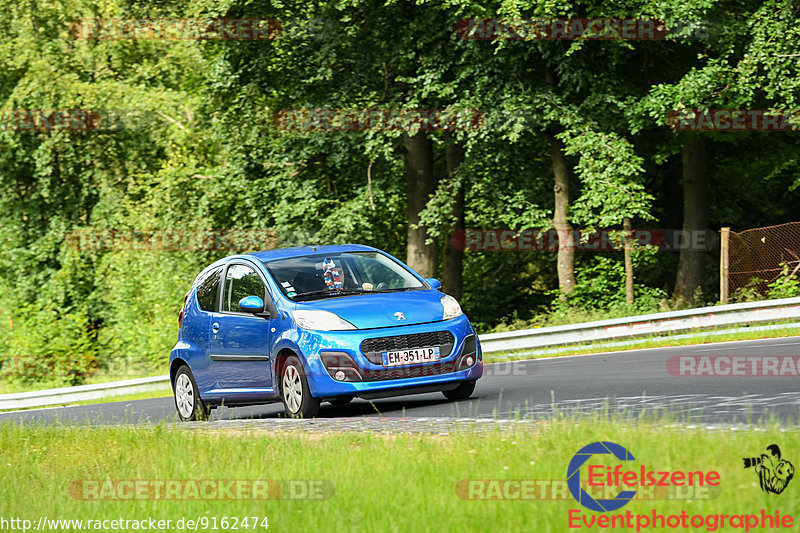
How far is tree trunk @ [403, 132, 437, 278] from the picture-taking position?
95.0ft

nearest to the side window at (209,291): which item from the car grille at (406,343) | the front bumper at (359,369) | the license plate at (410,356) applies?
the front bumper at (359,369)

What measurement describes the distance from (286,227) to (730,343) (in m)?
14.1

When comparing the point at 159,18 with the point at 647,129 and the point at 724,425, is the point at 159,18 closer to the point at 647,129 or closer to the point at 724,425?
the point at 647,129

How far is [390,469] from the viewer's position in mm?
6914

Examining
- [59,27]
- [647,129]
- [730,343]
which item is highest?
[59,27]

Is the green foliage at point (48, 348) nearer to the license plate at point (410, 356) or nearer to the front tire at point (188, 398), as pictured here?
the front tire at point (188, 398)

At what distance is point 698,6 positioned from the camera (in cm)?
2300

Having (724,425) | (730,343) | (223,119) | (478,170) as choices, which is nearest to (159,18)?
(223,119)

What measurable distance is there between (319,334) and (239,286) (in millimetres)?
1819

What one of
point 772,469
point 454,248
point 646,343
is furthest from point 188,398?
point 454,248

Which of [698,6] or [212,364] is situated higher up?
[698,6]

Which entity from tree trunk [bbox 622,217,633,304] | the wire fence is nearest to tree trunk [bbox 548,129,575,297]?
tree trunk [bbox 622,217,633,304]

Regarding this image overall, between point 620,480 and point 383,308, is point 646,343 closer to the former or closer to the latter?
point 383,308

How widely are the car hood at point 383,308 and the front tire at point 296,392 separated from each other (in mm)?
607
